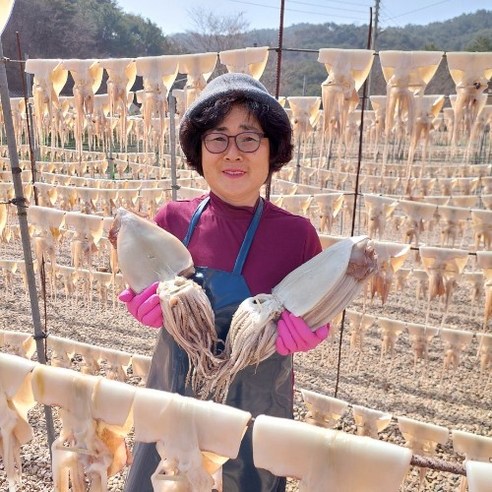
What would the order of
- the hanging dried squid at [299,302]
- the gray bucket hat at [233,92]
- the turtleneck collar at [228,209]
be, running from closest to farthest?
the hanging dried squid at [299,302] → the gray bucket hat at [233,92] → the turtleneck collar at [228,209]

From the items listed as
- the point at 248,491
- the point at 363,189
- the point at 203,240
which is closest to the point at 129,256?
the point at 203,240

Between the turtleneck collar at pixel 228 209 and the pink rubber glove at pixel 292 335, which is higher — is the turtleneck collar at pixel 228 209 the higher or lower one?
the higher one

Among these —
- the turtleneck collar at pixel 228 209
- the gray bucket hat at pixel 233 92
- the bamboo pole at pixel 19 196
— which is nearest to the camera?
the gray bucket hat at pixel 233 92

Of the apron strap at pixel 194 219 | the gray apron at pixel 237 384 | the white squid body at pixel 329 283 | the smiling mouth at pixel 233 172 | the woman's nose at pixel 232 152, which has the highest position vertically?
the woman's nose at pixel 232 152

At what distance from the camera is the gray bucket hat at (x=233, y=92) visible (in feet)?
4.40

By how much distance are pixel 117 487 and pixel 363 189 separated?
864cm

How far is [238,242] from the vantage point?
4.74 feet

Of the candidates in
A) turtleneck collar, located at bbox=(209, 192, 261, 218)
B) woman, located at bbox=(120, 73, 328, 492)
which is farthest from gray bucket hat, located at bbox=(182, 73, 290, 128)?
turtleneck collar, located at bbox=(209, 192, 261, 218)

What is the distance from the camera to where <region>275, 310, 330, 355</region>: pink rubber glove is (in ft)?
4.06

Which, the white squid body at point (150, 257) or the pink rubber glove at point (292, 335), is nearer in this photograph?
the pink rubber glove at point (292, 335)

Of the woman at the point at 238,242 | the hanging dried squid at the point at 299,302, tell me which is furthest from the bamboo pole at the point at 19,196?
the hanging dried squid at the point at 299,302

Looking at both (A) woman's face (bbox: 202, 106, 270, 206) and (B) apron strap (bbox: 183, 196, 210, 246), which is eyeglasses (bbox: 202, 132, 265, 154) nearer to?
(A) woman's face (bbox: 202, 106, 270, 206)

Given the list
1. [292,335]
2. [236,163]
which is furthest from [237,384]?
[236,163]

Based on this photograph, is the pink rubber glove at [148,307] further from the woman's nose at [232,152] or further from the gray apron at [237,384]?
the woman's nose at [232,152]
